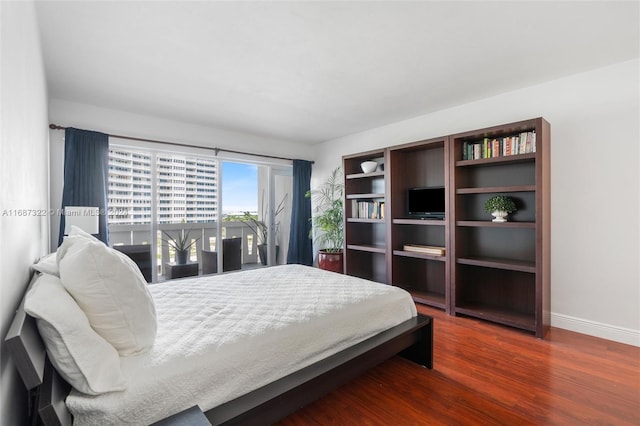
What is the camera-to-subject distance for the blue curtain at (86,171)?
3369mm

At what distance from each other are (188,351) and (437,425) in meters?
Answer: 1.39

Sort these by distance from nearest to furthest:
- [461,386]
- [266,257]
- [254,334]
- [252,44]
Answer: [254,334], [461,386], [252,44], [266,257]

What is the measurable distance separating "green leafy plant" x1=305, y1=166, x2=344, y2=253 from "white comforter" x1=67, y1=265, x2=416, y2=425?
2369 millimetres

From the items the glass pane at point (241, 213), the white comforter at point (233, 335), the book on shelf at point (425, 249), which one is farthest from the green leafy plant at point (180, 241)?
the book on shelf at point (425, 249)

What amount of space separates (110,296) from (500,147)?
137 inches

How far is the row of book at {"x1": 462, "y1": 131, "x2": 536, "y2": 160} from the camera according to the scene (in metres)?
2.93

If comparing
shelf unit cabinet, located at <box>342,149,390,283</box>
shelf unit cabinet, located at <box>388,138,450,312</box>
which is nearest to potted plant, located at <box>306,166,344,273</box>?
shelf unit cabinet, located at <box>342,149,390,283</box>

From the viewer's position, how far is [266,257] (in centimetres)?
536

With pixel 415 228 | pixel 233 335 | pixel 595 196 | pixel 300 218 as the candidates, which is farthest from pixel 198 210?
pixel 595 196

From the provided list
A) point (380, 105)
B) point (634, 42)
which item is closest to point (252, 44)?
point (380, 105)

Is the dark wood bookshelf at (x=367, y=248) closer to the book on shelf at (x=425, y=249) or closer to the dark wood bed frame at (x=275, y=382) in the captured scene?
the book on shelf at (x=425, y=249)

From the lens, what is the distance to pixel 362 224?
191 inches

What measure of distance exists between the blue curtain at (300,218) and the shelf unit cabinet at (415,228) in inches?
75.4

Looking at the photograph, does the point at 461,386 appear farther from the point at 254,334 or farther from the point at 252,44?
the point at 252,44
